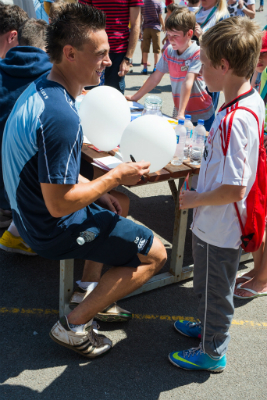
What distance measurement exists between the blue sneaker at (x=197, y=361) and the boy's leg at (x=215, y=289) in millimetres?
68

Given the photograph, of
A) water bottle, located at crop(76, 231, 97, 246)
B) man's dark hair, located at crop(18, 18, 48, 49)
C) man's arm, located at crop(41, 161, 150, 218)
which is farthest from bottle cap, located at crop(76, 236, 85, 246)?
man's dark hair, located at crop(18, 18, 48, 49)

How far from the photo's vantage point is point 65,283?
2.54 meters

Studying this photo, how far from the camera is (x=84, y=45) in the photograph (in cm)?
200

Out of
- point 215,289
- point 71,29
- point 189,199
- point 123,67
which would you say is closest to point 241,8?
point 123,67

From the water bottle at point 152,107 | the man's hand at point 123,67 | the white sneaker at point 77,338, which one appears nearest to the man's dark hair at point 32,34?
the water bottle at point 152,107

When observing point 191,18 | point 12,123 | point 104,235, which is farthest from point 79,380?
point 191,18

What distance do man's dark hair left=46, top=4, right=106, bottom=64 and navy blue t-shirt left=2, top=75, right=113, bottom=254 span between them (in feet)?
0.60

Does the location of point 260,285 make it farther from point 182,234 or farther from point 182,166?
point 182,166

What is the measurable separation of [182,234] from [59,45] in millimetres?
1642

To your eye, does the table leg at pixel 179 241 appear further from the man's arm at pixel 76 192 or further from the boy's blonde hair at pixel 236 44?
the boy's blonde hair at pixel 236 44

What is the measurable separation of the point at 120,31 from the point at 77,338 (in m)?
3.58

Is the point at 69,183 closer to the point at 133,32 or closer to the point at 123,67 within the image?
the point at 123,67

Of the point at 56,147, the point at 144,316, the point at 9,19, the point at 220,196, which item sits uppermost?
the point at 9,19

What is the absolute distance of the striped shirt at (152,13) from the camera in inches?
377
